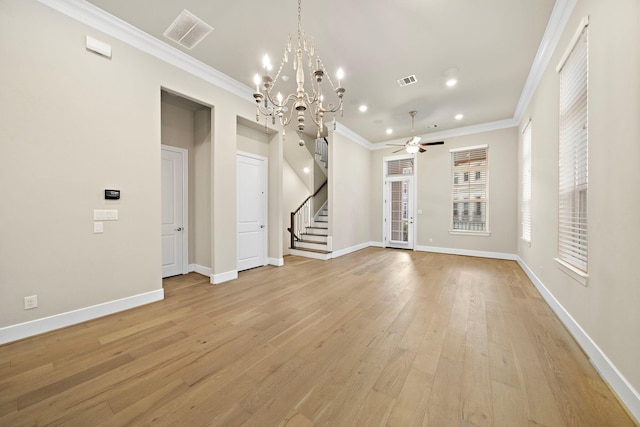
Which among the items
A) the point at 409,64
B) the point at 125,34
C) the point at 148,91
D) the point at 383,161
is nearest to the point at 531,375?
the point at 409,64

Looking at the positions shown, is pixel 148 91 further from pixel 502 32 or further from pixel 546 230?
pixel 546 230

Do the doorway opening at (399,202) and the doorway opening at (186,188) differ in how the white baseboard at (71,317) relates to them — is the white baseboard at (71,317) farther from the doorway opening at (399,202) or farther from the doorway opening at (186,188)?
the doorway opening at (399,202)

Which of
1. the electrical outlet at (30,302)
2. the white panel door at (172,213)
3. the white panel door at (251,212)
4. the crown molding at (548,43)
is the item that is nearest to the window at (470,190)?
the crown molding at (548,43)

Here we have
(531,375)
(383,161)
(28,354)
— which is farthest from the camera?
(383,161)

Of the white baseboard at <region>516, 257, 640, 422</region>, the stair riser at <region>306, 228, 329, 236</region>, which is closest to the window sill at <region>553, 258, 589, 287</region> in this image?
the white baseboard at <region>516, 257, 640, 422</region>

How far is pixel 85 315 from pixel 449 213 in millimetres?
7516

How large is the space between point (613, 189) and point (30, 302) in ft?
16.8

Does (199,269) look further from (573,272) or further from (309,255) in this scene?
(573,272)

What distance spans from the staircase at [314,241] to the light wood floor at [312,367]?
2700 millimetres

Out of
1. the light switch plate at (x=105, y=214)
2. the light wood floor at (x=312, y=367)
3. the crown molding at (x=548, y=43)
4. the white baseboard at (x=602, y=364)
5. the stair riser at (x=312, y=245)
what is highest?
the crown molding at (x=548, y=43)

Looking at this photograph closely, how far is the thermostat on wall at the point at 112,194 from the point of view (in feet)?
9.12

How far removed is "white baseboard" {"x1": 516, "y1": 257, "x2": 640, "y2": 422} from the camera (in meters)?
1.44

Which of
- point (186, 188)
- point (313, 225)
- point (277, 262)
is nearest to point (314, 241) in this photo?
point (313, 225)

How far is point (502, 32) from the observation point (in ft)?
9.68
